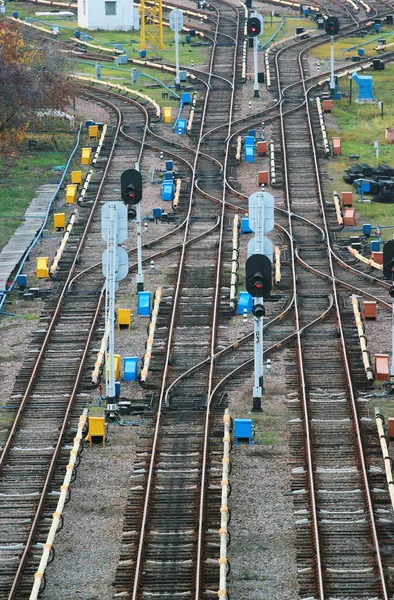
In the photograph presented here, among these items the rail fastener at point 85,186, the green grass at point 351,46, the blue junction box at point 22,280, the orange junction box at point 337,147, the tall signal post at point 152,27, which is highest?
the tall signal post at point 152,27

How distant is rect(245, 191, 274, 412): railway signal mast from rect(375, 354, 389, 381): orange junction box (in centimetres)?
255

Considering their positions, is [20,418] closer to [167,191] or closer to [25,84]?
[167,191]

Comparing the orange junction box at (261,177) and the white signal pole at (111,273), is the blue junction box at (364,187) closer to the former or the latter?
the orange junction box at (261,177)

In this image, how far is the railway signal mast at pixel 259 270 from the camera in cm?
2845

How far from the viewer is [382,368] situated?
31.3m

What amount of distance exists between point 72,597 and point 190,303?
1521cm

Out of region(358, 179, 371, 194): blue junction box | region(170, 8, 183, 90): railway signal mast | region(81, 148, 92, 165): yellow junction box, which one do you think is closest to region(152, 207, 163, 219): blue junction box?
region(358, 179, 371, 194): blue junction box

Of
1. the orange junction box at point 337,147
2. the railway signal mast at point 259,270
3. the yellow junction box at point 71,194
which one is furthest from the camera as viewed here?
the orange junction box at point 337,147

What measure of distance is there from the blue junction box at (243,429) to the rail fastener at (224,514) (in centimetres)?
19

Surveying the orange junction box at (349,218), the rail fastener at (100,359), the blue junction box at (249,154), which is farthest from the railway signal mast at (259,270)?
the blue junction box at (249,154)

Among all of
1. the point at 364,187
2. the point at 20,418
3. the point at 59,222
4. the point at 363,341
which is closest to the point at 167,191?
the point at 59,222

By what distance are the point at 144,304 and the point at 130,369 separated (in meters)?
4.65

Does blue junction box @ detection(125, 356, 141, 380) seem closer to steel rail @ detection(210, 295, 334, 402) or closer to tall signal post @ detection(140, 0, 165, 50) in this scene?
steel rail @ detection(210, 295, 334, 402)

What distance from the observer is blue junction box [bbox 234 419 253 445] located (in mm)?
28172
